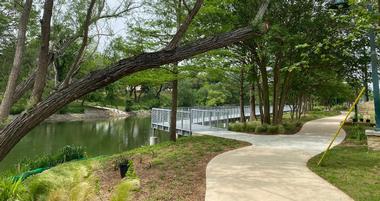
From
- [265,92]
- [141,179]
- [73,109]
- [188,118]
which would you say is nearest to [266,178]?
[141,179]

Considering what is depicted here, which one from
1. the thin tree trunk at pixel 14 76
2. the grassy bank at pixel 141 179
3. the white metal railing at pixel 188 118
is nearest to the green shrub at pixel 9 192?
the grassy bank at pixel 141 179

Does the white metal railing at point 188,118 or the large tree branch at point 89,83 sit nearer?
the large tree branch at point 89,83

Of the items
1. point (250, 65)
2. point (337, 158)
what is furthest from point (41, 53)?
point (250, 65)

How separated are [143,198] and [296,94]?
23179mm

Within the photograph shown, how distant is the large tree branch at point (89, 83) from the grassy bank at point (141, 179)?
3.44 ft

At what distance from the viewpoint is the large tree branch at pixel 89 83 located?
4.15 metres

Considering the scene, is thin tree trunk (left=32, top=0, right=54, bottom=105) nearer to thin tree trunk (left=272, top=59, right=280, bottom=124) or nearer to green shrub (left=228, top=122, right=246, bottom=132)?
green shrub (left=228, top=122, right=246, bottom=132)

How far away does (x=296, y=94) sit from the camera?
26.8 metres

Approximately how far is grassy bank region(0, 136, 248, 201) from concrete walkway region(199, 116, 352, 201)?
360 millimetres

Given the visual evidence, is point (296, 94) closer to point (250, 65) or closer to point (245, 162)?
point (250, 65)

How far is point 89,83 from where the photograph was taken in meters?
4.42

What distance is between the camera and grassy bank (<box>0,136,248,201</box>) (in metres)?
4.80

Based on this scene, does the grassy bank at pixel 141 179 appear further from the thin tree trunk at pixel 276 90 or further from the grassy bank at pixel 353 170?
the thin tree trunk at pixel 276 90

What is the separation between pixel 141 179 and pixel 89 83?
132 inches
